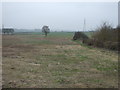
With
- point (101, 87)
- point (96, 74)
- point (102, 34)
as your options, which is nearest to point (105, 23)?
point (102, 34)

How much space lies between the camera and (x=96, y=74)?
25.8ft

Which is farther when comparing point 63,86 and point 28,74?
point 28,74

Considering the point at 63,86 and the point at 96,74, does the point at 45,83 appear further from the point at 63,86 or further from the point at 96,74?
the point at 96,74

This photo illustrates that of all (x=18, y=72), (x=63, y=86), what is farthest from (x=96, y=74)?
(x=18, y=72)

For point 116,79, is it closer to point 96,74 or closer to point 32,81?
point 96,74

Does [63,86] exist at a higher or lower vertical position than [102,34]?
lower

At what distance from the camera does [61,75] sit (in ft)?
24.7

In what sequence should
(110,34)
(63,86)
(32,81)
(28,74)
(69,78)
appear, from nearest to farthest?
(63,86)
(32,81)
(69,78)
(28,74)
(110,34)

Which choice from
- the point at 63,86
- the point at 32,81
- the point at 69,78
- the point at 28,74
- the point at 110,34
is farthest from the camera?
the point at 110,34

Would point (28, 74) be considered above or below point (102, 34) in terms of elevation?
below

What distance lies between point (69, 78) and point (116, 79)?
1.63m

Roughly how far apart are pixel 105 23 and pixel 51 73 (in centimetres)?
1546

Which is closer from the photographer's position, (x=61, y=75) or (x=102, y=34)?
(x=61, y=75)

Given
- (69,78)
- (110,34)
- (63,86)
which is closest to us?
(63,86)
